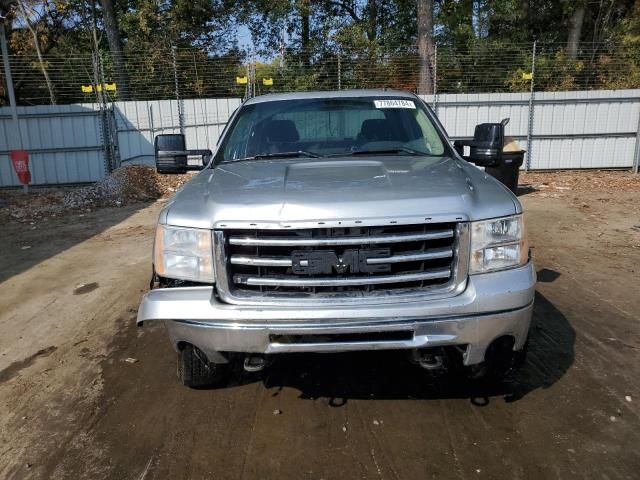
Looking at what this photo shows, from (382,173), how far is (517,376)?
5.20ft

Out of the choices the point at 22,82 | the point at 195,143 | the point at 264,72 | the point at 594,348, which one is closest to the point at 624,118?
the point at 264,72

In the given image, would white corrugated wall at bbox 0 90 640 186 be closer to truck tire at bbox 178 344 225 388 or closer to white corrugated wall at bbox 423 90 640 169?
white corrugated wall at bbox 423 90 640 169

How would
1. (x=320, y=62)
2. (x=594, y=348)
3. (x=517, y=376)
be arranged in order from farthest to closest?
(x=320, y=62) → (x=594, y=348) → (x=517, y=376)

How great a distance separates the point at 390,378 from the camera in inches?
144

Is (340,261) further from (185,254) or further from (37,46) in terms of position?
(37,46)

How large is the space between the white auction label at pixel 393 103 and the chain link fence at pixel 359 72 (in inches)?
460

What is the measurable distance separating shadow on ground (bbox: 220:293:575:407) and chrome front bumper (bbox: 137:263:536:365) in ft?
1.58

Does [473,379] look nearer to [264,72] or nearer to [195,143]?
[195,143]

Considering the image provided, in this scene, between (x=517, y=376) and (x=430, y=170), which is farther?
(x=517, y=376)

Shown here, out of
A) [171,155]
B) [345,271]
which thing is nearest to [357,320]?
[345,271]

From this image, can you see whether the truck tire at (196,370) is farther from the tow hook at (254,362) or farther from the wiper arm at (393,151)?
the wiper arm at (393,151)

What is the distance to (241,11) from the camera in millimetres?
22750

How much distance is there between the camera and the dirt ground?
283 centimetres

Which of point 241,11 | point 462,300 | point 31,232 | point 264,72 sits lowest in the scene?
point 31,232
